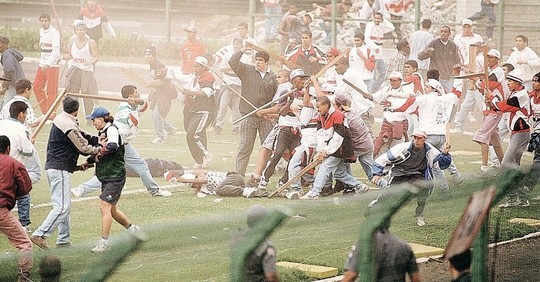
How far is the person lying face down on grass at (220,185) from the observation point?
15461mm

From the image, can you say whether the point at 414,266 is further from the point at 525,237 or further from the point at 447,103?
the point at 447,103

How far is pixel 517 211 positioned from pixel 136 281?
11.6 ft

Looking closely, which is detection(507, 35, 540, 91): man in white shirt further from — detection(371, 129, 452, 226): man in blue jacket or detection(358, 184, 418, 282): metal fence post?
detection(358, 184, 418, 282): metal fence post

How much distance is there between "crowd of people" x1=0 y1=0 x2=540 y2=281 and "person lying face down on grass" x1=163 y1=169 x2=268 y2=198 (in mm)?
20

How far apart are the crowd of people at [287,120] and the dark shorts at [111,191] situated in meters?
0.01

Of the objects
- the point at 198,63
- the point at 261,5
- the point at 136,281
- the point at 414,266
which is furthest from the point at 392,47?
the point at 136,281

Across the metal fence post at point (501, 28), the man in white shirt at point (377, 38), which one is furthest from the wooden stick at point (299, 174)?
the metal fence post at point (501, 28)

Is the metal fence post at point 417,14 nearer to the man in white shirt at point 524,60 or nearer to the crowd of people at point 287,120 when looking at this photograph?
the crowd of people at point 287,120

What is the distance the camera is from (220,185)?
15469mm

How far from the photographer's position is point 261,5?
29625mm

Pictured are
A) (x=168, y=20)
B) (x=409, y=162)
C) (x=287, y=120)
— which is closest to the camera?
(x=409, y=162)

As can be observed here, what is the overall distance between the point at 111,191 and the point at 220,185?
13.4ft

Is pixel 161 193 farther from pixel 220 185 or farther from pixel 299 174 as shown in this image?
pixel 299 174

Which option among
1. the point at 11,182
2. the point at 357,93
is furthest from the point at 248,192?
the point at 11,182
